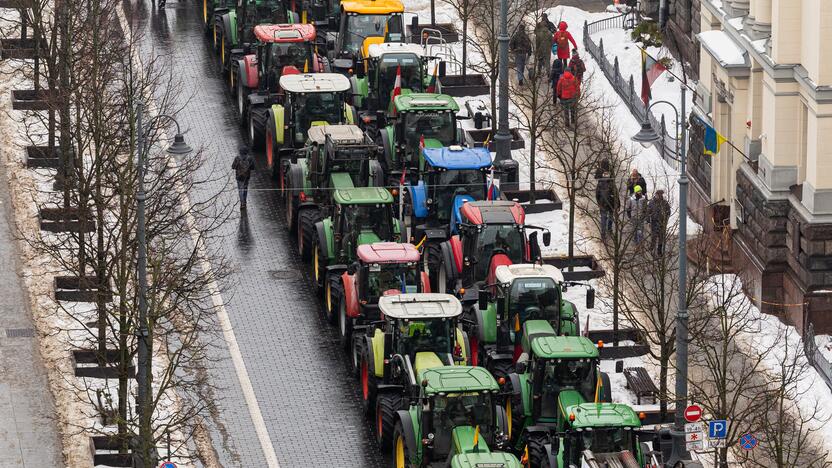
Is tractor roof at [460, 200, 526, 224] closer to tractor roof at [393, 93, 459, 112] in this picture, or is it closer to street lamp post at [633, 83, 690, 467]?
tractor roof at [393, 93, 459, 112]

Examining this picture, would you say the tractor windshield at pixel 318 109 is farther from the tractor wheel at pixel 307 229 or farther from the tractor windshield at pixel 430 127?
the tractor wheel at pixel 307 229

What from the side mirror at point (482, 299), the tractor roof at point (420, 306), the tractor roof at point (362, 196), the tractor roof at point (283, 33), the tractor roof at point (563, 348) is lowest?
the tractor roof at point (563, 348)

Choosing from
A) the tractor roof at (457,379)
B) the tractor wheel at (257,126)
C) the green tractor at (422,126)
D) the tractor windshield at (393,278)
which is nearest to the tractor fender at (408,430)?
the tractor roof at (457,379)

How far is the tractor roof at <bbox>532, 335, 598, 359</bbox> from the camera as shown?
43812 millimetres

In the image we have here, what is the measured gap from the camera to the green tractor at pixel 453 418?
4244 cm

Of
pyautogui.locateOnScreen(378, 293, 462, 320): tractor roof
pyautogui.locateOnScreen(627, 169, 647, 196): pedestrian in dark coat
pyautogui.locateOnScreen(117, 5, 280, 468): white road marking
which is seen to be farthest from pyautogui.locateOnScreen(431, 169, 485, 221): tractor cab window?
pyautogui.locateOnScreen(378, 293, 462, 320): tractor roof

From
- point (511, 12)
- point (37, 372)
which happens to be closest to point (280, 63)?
point (511, 12)

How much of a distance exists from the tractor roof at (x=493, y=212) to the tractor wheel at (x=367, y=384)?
454 cm

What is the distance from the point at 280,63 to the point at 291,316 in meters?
11.6

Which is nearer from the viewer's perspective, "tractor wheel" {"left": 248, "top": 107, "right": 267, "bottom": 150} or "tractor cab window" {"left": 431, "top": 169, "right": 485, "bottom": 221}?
"tractor cab window" {"left": 431, "top": 169, "right": 485, "bottom": 221}

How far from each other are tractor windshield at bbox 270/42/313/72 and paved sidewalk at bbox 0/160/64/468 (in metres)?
10.3

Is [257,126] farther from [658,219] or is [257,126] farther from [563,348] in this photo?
[563,348]

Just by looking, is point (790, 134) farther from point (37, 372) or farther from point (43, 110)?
point (43, 110)

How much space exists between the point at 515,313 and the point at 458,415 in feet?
17.3
